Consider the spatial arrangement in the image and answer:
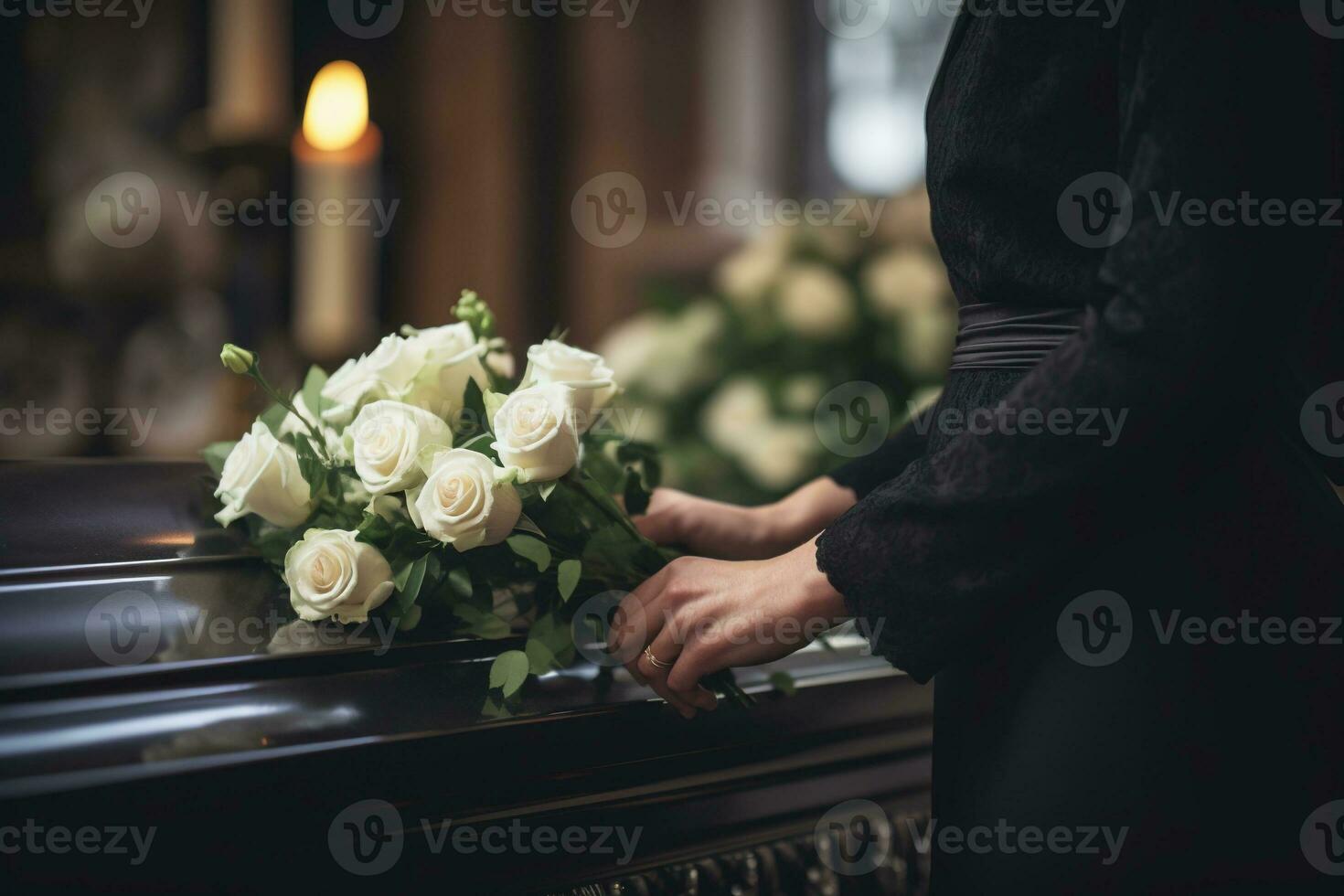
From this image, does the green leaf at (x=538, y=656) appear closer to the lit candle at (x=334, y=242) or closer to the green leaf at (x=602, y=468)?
the green leaf at (x=602, y=468)

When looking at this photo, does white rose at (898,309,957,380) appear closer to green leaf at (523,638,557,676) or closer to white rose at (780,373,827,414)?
white rose at (780,373,827,414)

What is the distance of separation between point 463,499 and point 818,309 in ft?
3.31

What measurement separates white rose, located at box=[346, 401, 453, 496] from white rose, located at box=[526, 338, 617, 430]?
3.5 inches

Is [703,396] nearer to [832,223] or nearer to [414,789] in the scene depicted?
[832,223]

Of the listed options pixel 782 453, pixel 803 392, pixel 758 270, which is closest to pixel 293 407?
pixel 782 453

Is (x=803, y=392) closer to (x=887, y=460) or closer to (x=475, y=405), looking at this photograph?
(x=887, y=460)

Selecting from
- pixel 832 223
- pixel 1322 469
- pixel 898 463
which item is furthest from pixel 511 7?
pixel 1322 469

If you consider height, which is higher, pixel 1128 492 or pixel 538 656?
pixel 1128 492

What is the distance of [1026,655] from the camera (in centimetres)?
68

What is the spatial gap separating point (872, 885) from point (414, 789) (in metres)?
0.47

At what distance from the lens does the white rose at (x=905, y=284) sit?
5.08 feet

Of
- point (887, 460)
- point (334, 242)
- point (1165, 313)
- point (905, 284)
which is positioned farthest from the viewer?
point (334, 242)

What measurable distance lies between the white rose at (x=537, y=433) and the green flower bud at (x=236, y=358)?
0.65ft

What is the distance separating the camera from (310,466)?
75cm
